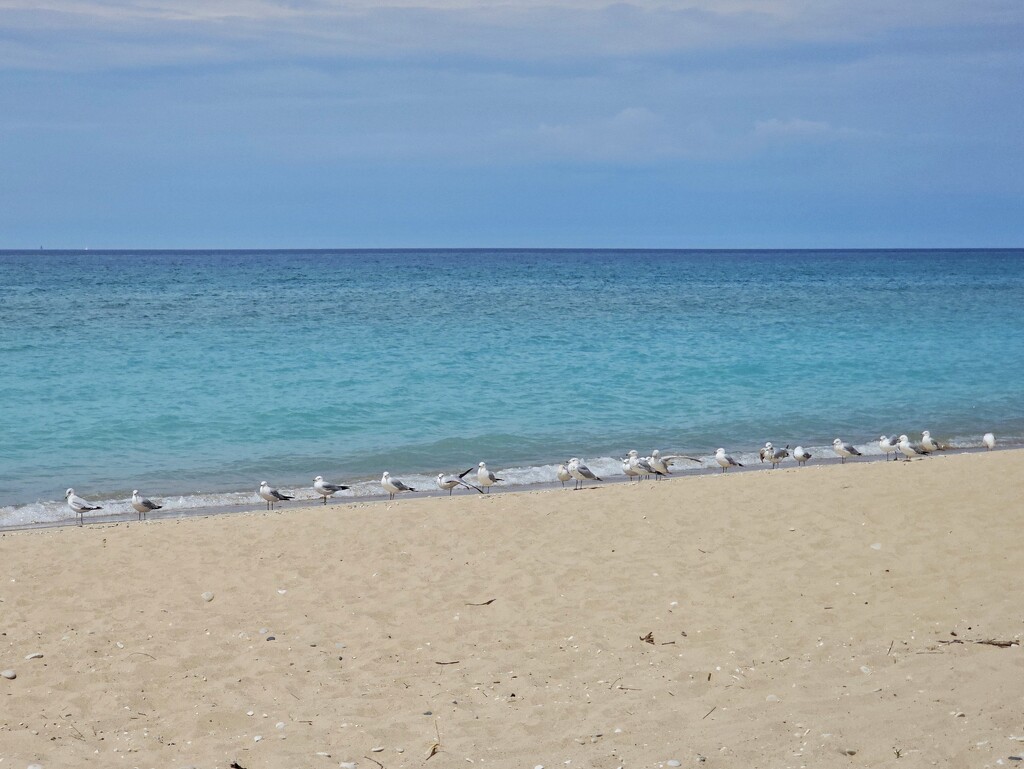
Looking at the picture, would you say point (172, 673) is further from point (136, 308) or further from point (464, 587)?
point (136, 308)

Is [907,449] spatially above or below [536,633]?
above

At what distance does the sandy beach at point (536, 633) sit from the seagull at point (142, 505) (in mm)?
1137

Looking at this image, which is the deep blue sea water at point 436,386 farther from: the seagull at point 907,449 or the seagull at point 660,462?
the seagull at point 907,449

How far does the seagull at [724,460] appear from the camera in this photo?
1625 centimetres

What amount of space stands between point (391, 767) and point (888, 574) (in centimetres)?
540

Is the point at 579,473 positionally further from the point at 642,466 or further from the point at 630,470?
the point at 642,466

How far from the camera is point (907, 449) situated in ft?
55.2

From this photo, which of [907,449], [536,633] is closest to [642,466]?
[907,449]

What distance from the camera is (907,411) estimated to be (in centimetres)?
2170

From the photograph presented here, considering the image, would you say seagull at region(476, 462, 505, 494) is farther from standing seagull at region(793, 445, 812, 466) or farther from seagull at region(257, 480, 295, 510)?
standing seagull at region(793, 445, 812, 466)

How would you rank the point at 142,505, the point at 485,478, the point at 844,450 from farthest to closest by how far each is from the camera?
1. the point at 844,450
2. the point at 485,478
3. the point at 142,505

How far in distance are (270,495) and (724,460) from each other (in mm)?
6957

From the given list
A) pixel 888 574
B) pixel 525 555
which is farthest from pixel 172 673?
pixel 888 574

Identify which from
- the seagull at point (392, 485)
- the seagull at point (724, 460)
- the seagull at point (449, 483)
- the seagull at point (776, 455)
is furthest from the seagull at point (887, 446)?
the seagull at point (392, 485)
